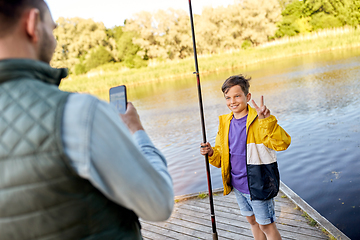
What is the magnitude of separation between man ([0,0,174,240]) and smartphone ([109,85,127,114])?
342 mm

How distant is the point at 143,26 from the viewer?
1629 inches

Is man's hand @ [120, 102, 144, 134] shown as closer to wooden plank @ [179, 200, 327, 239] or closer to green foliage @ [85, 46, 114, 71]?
wooden plank @ [179, 200, 327, 239]

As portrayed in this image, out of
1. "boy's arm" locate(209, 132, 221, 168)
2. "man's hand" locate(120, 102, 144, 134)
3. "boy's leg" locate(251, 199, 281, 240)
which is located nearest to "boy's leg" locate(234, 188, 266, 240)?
"boy's leg" locate(251, 199, 281, 240)

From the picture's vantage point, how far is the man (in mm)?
700

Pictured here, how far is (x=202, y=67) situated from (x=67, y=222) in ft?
82.1

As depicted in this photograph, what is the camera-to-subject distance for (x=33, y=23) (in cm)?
78

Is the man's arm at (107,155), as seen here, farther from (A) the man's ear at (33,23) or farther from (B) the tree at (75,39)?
(B) the tree at (75,39)

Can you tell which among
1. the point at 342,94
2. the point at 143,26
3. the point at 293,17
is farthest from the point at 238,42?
the point at 342,94

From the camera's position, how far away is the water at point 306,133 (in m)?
4.50

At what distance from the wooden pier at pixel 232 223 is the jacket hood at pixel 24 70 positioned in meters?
2.79

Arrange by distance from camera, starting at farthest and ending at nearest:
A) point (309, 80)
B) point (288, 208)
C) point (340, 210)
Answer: point (309, 80)
point (340, 210)
point (288, 208)

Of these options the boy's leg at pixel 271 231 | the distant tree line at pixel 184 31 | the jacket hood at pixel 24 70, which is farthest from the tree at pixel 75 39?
the jacket hood at pixel 24 70

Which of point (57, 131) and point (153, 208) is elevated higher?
point (57, 131)

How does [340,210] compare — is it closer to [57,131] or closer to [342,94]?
[57,131]
